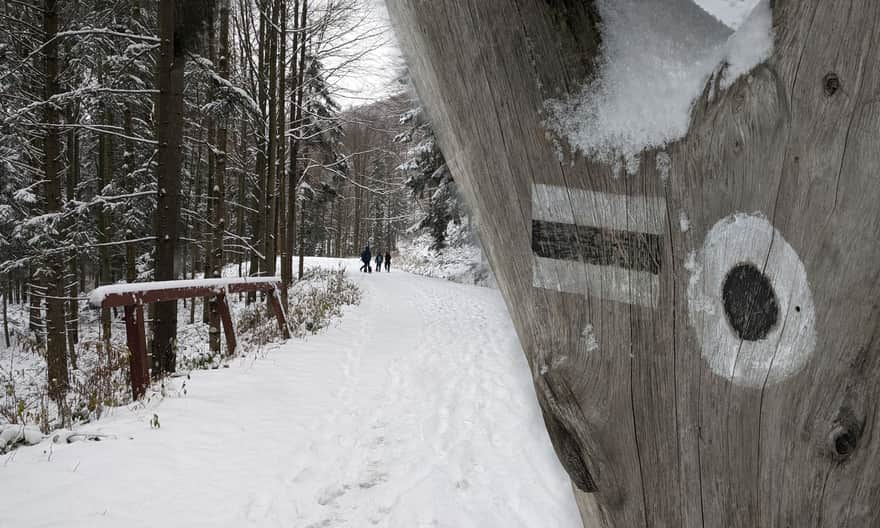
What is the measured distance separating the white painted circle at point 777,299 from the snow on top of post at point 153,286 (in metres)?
4.40

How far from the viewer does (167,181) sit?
618 centimetres

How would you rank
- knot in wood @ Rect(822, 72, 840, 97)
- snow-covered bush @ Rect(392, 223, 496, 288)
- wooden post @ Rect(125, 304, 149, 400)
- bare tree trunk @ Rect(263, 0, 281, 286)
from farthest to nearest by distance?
snow-covered bush @ Rect(392, 223, 496, 288) → bare tree trunk @ Rect(263, 0, 281, 286) → wooden post @ Rect(125, 304, 149, 400) → knot in wood @ Rect(822, 72, 840, 97)

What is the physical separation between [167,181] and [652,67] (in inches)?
271

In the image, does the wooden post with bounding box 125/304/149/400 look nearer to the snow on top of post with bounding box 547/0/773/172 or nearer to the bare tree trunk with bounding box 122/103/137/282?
the snow on top of post with bounding box 547/0/773/172

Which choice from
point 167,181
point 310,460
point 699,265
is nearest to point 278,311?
point 167,181

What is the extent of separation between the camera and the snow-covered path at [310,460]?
261 cm

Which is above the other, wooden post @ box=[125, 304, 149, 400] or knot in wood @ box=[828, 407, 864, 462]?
knot in wood @ box=[828, 407, 864, 462]

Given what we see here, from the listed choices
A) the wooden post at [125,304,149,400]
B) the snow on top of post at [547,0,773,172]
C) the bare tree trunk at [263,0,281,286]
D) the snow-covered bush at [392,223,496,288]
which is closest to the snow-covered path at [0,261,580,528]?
the wooden post at [125,304,149,400]

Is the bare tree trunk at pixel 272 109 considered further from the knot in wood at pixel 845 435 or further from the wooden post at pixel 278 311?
the knot in wood at pixel 845 435

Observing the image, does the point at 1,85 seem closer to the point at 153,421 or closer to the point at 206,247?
the point at 206,247

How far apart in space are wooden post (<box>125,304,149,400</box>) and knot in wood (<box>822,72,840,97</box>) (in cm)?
485

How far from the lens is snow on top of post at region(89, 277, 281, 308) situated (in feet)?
12.6

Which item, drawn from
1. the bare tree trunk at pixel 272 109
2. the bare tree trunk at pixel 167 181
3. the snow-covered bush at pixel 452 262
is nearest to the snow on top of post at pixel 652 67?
the bare tree trunk at pixel 167 181

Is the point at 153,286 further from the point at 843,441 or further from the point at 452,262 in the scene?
the point at 452,262
